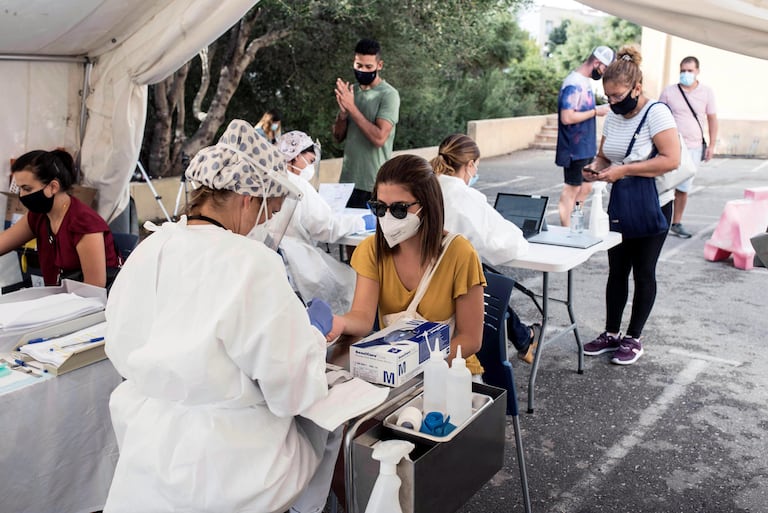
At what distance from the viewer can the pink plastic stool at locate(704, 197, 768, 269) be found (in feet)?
21.6

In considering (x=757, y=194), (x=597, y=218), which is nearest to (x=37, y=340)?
(x=597, y=218)

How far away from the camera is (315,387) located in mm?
1749

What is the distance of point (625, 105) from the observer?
3.98m

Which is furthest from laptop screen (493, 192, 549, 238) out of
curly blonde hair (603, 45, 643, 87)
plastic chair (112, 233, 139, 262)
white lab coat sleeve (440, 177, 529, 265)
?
plastic chair (112, 233, 139, 262)

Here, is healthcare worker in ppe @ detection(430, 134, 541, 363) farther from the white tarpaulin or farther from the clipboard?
the clipboard

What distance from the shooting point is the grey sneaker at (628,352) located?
14.5 feet

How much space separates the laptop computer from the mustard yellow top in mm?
1523

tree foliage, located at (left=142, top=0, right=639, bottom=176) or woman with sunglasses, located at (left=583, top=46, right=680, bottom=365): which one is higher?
tree foliage, located at (left=142, top=0, right=639, bottom=176)

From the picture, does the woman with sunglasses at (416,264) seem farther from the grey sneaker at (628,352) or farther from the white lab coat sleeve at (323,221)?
the grey sneaker at (628,352)

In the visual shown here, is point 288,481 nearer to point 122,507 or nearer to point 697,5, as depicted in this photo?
point 122,507

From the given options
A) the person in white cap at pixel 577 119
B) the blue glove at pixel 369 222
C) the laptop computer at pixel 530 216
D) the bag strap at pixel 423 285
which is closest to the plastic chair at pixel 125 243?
the blue glove at pixel 369 222

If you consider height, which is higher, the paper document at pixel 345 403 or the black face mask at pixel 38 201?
the black face mask at pixel 38 201

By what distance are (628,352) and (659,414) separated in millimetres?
713

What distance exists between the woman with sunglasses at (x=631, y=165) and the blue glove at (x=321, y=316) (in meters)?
2.34
